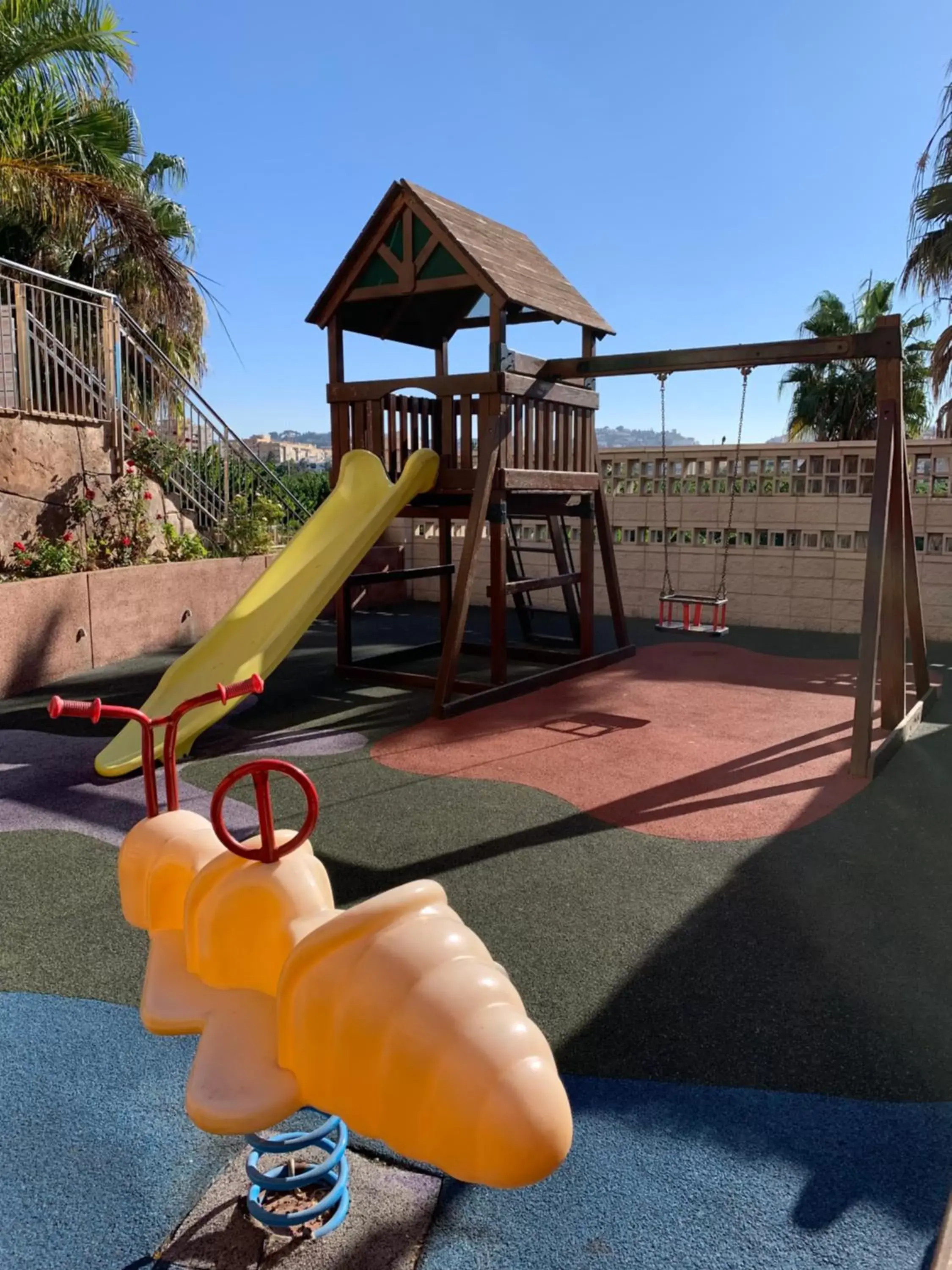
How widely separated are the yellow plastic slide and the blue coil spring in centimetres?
345

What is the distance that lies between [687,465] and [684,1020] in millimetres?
9631

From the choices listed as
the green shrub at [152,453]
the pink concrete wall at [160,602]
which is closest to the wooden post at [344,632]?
the pink concrete wall at [160,602]

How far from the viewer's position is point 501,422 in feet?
23.4

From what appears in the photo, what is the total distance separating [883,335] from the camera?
224 inches

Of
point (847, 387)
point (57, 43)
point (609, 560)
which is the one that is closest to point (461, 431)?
point (609, 560)

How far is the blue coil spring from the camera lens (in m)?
2.03

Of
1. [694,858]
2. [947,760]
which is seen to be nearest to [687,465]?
[947,760]

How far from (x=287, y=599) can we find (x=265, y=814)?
5.18 meters

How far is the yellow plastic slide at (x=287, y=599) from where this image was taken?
5.82 metres

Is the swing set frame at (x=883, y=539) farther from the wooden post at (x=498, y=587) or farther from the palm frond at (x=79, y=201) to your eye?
the palm frond at (x=79, y=201)

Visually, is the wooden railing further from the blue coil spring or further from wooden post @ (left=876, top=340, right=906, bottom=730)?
the blue coil spring

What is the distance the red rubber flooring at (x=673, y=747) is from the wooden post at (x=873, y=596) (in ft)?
0.80

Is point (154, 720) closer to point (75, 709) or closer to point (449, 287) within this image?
point (75, 709)

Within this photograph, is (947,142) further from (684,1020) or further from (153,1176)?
(153,1176)
